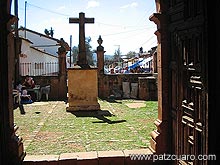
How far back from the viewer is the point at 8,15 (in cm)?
457

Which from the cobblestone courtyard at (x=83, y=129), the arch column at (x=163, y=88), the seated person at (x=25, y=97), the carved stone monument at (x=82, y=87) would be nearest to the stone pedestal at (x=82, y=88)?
the carved stone monument at (x=82, y=87)

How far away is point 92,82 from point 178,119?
7.70 meters

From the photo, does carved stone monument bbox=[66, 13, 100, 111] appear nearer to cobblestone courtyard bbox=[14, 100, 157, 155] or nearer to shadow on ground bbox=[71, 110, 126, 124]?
shadow on ground bbox=[71, 110, 126, 124]

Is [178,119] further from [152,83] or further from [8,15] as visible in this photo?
[152,83]

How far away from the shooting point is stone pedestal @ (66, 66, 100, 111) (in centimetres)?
1189

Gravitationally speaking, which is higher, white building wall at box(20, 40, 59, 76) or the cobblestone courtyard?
white building wall at box(20, 40, 59, 76)

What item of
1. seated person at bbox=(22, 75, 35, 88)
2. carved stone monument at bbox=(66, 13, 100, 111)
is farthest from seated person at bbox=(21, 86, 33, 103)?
carved stone monument at bbox=(66, 13, 100, 111)

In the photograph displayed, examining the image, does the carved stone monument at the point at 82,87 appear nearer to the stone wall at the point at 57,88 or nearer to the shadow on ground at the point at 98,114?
the shadow on ground at the point at 98,114

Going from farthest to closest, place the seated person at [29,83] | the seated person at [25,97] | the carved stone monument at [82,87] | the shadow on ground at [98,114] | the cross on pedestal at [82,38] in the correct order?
1. the seated person at [29,83]
2. the seated person at [25,97]
3. the cross on pedestal at [82,38]
4. the carved stone monument at [82,87]
5. the shadow on ground at [98,114]

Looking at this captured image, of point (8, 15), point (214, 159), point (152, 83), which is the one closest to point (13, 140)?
point (8, 15)

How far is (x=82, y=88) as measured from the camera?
1198cm

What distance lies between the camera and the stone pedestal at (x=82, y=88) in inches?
468

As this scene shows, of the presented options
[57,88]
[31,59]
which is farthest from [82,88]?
[31,59]

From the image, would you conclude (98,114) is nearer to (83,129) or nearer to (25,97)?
(83,129)
